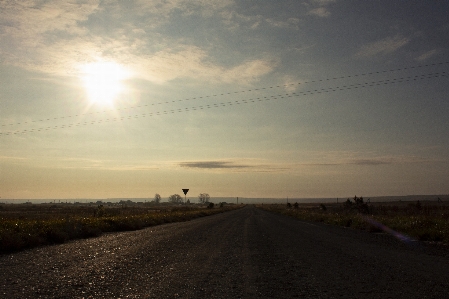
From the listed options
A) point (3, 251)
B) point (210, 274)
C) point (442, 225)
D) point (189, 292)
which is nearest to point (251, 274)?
point (210, 274)

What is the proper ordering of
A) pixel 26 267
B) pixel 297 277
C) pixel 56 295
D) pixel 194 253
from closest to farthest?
1. pixel 56 295
2. pixel 297 277
3. pixel 26 267
4. pixel 194 253

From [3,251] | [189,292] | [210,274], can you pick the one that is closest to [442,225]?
[210,274]

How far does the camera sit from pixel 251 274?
8438mm

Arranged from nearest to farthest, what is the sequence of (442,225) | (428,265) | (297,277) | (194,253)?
(297,277)
(428,265)
(194,253)
(442,225)

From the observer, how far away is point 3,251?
1216 centimetres

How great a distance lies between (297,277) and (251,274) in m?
1.10

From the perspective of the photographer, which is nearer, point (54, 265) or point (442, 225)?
point (54, 265)

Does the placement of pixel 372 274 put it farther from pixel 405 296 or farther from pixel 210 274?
pixel 210 274

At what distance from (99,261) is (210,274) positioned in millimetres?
3778

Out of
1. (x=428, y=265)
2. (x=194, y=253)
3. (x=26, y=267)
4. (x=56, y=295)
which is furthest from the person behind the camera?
(x=194, y=253)

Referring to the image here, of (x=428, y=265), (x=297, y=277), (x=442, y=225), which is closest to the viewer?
(x=297, y=277)

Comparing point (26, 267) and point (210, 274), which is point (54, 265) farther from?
point (210, 274)

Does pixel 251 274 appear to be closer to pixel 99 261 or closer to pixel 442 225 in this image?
pixel 99 261

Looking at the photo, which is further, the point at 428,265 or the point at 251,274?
the point at 428,265
